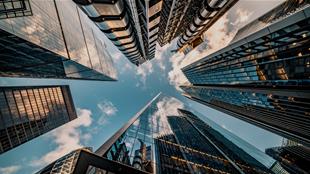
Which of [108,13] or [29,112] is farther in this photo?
[29,112]

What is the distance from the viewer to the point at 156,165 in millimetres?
9875

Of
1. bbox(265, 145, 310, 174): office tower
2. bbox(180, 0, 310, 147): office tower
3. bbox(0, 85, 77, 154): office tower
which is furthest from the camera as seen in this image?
bbox(0, 85, 77, 154): office tower

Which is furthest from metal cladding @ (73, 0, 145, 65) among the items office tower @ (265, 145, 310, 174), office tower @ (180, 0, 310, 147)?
office tower @ (265, 145, 310, 174)

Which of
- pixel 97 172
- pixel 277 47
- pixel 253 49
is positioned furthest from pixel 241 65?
pixel 97 172

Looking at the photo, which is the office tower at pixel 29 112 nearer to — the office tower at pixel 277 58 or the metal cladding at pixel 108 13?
the metal cladding at pixel 108 13

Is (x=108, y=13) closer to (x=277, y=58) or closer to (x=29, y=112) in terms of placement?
(x=277, y=58)

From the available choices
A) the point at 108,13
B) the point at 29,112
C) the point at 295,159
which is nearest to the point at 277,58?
the point at 108,13

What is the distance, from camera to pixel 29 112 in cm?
4341

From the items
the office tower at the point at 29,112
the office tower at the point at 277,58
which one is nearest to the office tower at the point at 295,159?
the office tower at the point at 277,58

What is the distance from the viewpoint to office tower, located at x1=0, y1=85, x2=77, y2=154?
3475 cm

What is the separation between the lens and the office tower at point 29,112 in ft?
114

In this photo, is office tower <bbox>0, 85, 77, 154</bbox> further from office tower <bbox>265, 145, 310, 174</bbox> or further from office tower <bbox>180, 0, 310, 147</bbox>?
office tower <bbox>265, 145, 310, 174</bbox>

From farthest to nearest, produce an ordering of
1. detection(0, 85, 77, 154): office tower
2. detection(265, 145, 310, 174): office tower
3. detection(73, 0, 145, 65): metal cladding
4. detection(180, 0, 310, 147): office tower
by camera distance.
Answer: detection(0, 85, 77, 154): office tower < detection(265, 145, 310, 174): office tower < detection(180, 0, 310, 147): office tower < detection(73, 0, 145, 65): metal cladding

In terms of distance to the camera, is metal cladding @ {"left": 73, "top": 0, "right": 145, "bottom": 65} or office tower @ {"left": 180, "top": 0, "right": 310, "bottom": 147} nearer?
metal cladding @ {"left": 73, "top": 0, "right": 145, "bottom": 65}
